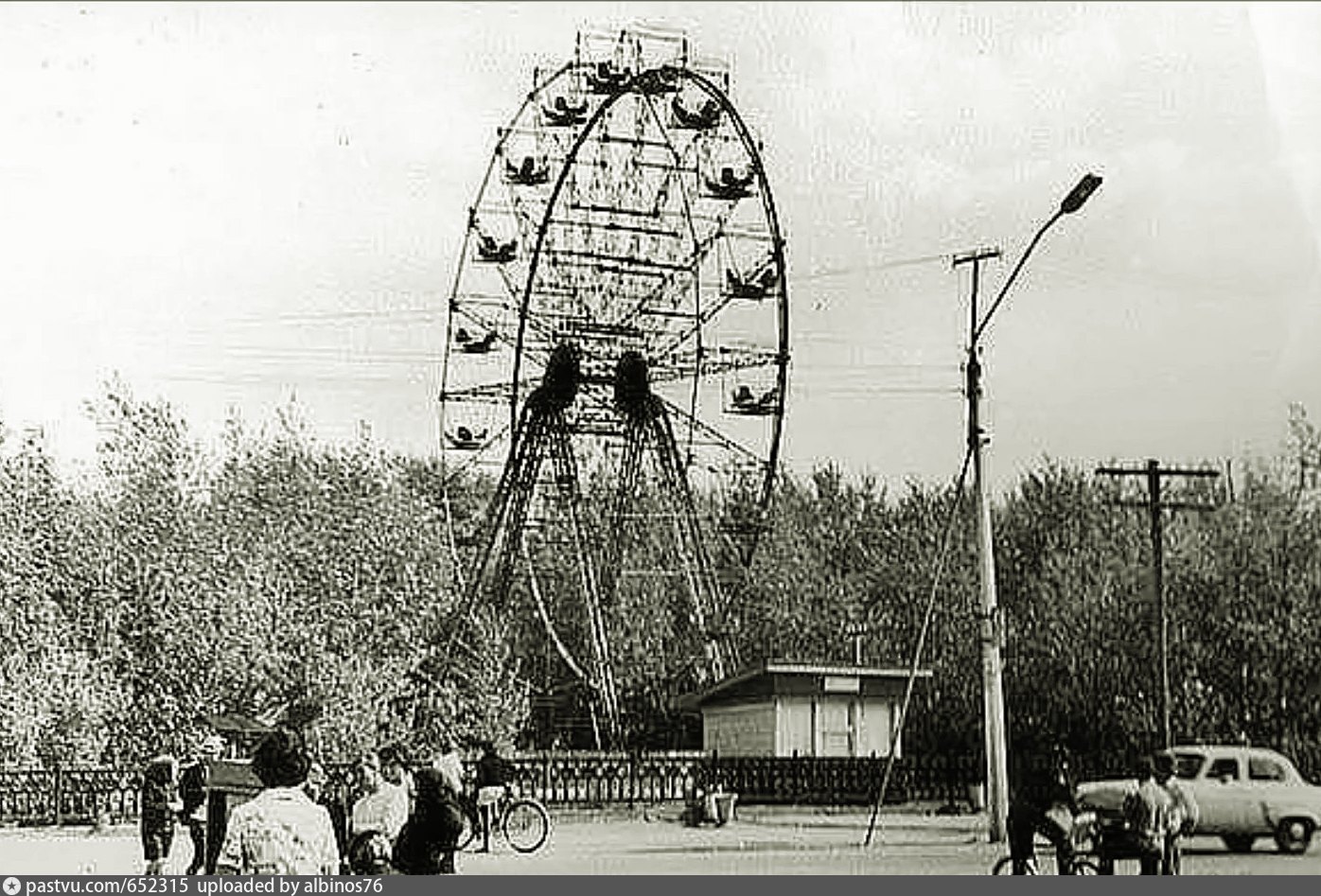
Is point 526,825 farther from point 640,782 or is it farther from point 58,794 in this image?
point 58,794

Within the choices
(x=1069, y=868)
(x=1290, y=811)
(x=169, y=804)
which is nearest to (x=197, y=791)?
(x=169, y=804)

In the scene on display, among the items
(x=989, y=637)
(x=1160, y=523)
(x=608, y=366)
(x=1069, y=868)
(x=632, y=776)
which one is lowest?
(x=1069, y=868)

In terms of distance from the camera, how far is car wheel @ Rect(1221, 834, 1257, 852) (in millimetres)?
7793

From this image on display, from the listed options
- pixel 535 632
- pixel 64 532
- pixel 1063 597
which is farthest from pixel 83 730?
pixel 1063 597

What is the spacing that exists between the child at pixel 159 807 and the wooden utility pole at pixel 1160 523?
3.43 metres

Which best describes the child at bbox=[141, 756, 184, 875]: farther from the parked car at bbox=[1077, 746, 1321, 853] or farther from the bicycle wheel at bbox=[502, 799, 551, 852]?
the parked car at bbox=[1077, 746, 1321, 853]

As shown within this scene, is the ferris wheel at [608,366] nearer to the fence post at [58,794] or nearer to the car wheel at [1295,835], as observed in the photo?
the fence post at [58,794]

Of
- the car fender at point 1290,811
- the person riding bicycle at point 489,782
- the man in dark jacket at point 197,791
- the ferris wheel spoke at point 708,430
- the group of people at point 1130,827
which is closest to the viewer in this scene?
the group of people at point 1130,827

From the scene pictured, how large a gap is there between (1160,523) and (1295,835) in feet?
3.88

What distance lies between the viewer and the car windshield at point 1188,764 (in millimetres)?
7758

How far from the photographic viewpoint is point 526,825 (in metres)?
7.63

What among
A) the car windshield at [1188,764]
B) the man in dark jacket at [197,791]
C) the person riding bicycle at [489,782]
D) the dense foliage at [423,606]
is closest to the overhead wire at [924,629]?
the dense foliage at [423,606]

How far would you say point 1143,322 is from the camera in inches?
310
